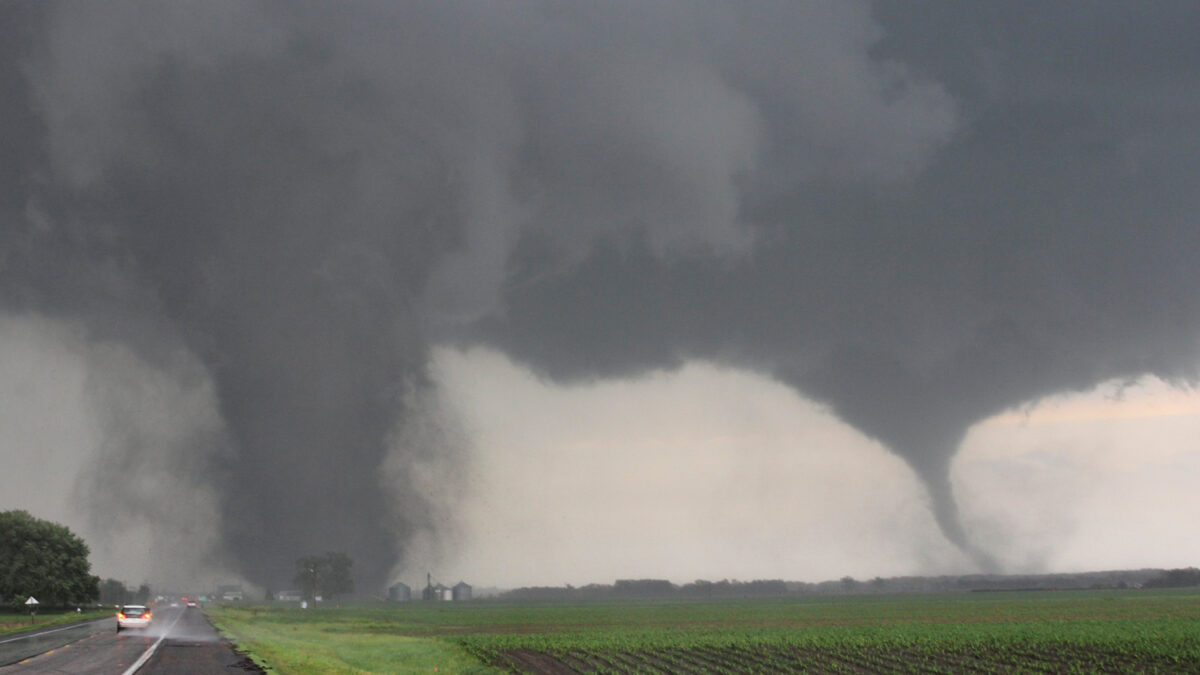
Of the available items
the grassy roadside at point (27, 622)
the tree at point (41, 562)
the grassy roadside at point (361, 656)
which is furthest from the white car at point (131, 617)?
the tree at point (41, 562)

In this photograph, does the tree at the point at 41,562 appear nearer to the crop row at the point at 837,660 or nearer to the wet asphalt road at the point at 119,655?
the wet asphalt road at the point at 119,655

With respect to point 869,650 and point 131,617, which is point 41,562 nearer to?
point 131,617

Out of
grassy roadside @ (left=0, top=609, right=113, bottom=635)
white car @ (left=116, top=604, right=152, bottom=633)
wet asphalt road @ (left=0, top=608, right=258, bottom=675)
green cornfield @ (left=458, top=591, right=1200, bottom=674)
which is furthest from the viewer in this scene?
grassy roadside @ (left=0, top=609, right=113, bottom=635)

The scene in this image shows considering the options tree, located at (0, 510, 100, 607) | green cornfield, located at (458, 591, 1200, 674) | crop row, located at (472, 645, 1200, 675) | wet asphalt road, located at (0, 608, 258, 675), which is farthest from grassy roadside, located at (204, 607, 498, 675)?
tree, located at (0, 510, 100, 607)

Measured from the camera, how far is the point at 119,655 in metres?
48.3

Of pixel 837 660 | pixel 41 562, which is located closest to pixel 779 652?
pixel 837 660

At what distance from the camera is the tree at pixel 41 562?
5881 inches

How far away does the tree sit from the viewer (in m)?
149

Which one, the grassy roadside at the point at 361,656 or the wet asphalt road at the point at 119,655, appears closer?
the wet asphalt road at the point at 119,655

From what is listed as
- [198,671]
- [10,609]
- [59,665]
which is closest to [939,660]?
[198,671]

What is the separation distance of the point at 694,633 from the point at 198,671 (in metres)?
57.9

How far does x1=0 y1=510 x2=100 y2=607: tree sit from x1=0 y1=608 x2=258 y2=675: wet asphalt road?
97.8 m

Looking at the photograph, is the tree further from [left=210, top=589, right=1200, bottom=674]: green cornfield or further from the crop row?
the crop row

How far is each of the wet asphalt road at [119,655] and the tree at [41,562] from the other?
321ft
